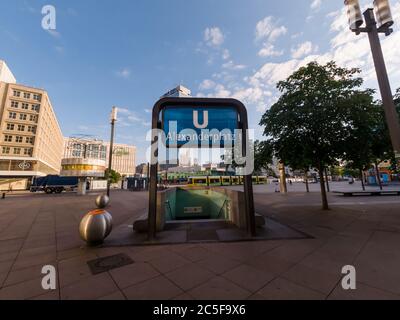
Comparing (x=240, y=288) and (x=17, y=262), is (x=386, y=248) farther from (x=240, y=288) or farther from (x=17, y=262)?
(x=17, y=262)

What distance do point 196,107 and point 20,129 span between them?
197 ft

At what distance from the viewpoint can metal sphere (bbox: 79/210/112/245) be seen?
4.77 metres

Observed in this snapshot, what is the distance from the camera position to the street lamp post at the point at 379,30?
3.55 m

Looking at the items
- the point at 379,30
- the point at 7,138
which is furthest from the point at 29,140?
the point at 379,30

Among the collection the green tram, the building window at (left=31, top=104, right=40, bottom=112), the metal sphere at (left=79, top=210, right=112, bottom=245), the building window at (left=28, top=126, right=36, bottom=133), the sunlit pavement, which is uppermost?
the building window at (left=31, top=104, right=40, bottom=112)

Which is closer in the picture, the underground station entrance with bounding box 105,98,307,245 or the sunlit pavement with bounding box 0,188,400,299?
the sunlit pavement with bounding box 0,188,400,299

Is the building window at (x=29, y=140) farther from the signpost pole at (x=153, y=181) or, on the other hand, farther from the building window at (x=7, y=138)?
the signpost pole at (x=153, y=181)

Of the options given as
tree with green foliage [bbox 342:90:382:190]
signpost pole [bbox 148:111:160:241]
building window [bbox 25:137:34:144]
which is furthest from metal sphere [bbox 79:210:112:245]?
building window [bbox 25:137:34:144]

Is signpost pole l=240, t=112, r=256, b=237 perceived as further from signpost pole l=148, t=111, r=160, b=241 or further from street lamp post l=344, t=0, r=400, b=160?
street lamp post l=344, t=0, r=400, b=160

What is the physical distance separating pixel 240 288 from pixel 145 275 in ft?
5.98

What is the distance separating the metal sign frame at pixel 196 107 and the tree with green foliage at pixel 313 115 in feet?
12.7

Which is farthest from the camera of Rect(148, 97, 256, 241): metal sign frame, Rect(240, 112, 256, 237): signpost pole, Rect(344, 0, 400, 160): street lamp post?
Rect(240, 112, 256, 237): signpost pole

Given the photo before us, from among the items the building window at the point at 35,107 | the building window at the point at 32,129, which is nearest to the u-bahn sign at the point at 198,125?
the building window at the point at 32,129

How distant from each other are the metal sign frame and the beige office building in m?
53.3
